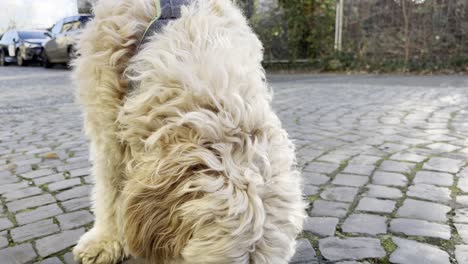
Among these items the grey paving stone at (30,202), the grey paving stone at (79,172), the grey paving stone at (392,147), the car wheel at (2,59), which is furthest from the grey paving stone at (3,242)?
the car wheel at (2,59)

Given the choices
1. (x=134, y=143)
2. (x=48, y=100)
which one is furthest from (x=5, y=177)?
(x=48, y=100)

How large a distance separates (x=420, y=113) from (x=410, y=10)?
317 inches

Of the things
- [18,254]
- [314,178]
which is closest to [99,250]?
[18,254]

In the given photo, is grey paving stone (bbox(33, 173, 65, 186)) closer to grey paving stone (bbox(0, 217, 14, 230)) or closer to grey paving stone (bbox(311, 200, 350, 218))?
grey paving stone (bbox(0, 217, 14, 230))

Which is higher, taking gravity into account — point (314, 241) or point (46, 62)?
point (46, 62)

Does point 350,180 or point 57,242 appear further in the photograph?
point 350,180

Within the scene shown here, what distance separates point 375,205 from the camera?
10.8 ft

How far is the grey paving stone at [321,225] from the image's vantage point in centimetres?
291

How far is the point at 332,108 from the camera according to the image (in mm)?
7410

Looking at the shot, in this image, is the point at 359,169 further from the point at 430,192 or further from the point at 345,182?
the point at 430,192

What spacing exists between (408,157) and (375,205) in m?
1.29

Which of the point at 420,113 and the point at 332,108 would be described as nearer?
the point at 420,113

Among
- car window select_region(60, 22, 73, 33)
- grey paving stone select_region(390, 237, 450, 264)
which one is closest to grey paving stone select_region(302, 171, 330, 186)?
grey paving stone select_region(390, 237, 450, 264)

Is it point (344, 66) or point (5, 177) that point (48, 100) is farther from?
point (344, 66)
